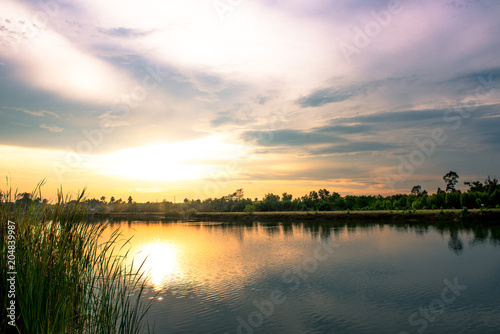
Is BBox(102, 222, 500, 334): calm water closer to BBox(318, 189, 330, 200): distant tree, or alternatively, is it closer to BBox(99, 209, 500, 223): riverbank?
BBox(99, 209, 500, 223): riverbank

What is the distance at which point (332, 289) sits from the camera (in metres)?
20.5

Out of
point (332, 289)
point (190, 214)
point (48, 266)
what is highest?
point (48, 266)

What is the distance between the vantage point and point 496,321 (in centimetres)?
1480

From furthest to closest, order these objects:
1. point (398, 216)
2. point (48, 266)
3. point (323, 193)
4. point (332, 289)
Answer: point (323, 193) < point (398, 216) < point (332, 289) < point (48, 266)

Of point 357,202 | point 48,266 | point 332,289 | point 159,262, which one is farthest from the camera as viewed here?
point 357,202

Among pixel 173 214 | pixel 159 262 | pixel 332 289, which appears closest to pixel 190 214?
pixel 173 214

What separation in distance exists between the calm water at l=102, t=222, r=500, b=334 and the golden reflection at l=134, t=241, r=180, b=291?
0.12m

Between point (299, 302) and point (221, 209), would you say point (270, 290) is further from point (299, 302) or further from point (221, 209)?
point (221, 209)

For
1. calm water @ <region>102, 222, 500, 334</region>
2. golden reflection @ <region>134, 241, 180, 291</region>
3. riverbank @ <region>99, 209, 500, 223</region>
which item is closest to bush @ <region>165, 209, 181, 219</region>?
riverbank @ <region>99, 209, 500, 223</region>

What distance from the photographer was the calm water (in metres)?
15.2

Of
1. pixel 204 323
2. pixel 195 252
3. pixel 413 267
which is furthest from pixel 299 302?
pixel 195 252

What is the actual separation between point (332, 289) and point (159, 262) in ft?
60.0

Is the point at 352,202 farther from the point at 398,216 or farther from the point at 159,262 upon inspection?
the point at 159,262

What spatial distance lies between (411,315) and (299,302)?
5.94m
